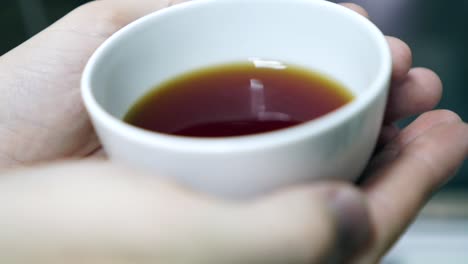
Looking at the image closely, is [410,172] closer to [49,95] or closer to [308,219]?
[308,219]

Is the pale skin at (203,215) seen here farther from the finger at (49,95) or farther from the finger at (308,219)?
the finger at (49,95)

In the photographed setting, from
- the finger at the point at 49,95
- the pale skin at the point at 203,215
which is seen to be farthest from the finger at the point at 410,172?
the finger at the point at 49,95

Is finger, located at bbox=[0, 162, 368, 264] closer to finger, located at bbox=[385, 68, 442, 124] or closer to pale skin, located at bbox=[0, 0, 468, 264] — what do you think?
pale skin, located at bbox=[0, 0, 468, 264]

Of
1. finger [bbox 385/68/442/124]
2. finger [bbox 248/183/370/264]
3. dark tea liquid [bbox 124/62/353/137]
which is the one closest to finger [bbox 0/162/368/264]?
finger [bbox 248/183/370/264]

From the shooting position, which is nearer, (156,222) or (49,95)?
(156,222)

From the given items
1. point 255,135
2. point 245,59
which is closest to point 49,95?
point 245,59
